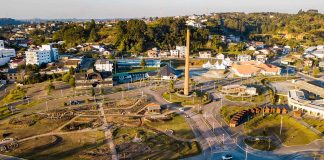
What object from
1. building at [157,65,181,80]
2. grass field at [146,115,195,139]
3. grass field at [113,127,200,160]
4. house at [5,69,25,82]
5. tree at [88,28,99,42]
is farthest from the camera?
tree at [88,28,99,42]

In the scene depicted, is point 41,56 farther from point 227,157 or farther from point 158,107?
Result: point 227,157

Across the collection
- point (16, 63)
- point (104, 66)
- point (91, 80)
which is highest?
point (16, 63)

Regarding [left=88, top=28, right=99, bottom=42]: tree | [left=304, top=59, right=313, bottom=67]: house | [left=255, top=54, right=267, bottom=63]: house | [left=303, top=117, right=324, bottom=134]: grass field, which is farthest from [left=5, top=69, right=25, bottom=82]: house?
[left=304, top=59, right=313, bottom=67]: house

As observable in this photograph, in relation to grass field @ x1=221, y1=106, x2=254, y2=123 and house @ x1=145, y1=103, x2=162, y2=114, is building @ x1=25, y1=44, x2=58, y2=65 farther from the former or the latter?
grass field @ x1=221, y1=106, x2=254, y2=123

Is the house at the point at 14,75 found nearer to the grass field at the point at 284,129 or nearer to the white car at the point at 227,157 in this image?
the grass field at the point at 284,129

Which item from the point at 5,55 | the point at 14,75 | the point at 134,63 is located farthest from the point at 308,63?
the point at 5,55

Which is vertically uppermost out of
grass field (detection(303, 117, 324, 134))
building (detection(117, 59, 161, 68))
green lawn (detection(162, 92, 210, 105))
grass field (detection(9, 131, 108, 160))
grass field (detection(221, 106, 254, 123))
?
building (detection(117, 59, 161, 68))

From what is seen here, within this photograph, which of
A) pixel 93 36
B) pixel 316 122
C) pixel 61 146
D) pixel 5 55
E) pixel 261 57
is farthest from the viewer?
pixel 93 36
